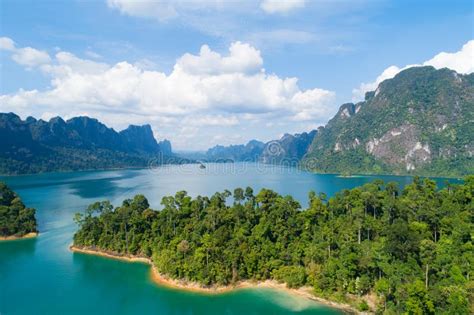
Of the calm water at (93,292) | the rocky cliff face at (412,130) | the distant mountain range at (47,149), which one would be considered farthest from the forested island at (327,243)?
the distant mountain range at (47,149)

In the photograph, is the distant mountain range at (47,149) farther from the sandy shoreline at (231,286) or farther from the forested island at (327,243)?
the sandy shoreline at (231,286)

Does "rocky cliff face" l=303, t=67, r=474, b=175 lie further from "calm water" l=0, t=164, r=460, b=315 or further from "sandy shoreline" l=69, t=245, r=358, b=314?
"calm water" l=0, t=164, r=460, b=315

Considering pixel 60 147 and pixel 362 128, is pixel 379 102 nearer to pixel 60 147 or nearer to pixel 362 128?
pixel 362 128

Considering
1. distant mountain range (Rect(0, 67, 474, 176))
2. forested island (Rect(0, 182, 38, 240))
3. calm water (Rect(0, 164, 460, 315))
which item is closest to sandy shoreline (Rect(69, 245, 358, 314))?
calm water (Rect(0, 164, 460, 315))

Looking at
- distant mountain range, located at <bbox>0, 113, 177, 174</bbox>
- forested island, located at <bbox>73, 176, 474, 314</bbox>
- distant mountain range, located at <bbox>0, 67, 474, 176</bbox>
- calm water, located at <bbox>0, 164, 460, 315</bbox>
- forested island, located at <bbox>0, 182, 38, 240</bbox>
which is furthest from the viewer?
distant mountain range, located at <bbox>0, 113, 177, 174</bbox>

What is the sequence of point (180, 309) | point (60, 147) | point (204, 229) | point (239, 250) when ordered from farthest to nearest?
point (60, 147), point (204, 229), point (239, 250), point (180, 309)

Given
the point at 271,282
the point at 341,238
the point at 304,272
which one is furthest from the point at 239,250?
the point at 341,238

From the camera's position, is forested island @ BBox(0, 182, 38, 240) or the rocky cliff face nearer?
forested island @ BBox(0, 182, 38, 240)
